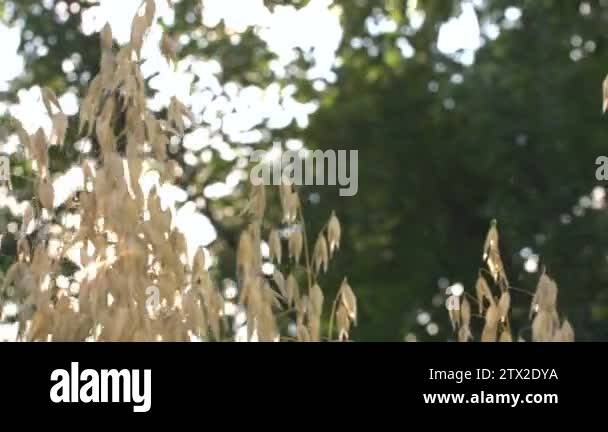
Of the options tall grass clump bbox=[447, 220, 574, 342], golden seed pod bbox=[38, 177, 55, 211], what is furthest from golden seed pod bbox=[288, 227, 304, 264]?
golden seed pod bbox=[38, 177, 55, 211]

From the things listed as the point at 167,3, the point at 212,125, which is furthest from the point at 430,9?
the point at 167,3

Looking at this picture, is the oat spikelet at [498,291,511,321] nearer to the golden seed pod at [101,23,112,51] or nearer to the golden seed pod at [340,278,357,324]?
the golden seed pod at [340,278,357,324]

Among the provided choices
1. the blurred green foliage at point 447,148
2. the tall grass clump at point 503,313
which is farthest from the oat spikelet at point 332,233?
the blurred green foliage at point 447,148

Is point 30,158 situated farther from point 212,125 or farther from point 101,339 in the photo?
point 212,125

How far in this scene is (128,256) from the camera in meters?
2.00

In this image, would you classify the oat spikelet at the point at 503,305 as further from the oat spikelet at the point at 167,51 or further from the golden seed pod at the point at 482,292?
the oat spikelet at the point at 167,51

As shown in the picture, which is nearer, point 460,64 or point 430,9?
point 430,9

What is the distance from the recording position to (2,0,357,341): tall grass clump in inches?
77.7

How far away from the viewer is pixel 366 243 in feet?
33.5

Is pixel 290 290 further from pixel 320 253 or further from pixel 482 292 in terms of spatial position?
pixel 482 292

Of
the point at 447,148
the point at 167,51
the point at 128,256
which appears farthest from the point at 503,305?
the point at 447,148

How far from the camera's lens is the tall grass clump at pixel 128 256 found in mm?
1975

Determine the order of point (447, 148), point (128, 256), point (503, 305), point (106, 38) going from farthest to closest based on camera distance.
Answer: point (447, 148) < point (106, 38) < point (503, 305) < point (128, 256)
